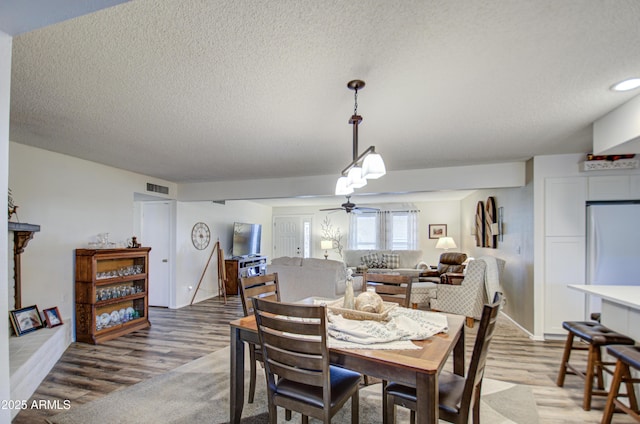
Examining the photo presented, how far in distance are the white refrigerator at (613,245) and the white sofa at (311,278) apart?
303 centimetres

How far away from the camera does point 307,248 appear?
9.88 metres

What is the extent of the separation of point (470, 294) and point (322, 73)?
13.1 feet

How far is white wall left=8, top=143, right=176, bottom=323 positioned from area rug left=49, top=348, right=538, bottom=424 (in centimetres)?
198

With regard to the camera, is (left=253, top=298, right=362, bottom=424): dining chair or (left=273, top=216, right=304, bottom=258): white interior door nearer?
(left=253, top=298, right=362, bottom=424): dining chair

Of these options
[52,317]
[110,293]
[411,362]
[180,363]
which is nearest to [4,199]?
[411,362]

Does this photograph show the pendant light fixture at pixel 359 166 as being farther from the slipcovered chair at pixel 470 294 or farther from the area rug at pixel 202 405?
the slipcovered chair at pixel 470 294

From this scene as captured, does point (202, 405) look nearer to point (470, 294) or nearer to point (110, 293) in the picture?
point (110, 293)

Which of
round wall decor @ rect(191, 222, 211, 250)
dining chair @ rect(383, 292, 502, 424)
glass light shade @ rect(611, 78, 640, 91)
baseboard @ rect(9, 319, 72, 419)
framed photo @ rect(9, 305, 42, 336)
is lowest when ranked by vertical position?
baseboard @ rect(9, 319, 72, 419)

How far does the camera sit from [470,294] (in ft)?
15.1

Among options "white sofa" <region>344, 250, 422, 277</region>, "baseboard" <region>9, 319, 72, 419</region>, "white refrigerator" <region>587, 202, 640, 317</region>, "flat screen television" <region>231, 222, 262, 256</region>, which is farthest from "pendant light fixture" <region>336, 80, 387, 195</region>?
"white sofa" <region>344, 250, 422, 277</region>

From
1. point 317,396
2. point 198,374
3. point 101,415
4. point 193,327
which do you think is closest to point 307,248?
point 193,327

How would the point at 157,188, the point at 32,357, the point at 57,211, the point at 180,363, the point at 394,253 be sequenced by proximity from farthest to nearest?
the point at 394,253
the point at 157,188
the point at 57,211
the point at 180,363
the point at 32,357

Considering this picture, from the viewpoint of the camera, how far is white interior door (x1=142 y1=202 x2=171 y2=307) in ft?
19.6

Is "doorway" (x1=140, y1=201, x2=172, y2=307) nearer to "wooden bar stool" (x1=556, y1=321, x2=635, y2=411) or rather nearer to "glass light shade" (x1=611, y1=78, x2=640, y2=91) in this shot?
"wooden bar stool" (x1=556, y1=321, x2=635, y2=411)
